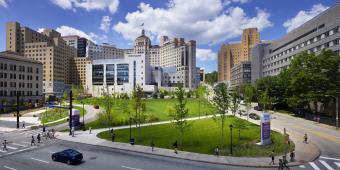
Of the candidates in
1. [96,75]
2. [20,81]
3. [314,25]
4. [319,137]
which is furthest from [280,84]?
[96,75]

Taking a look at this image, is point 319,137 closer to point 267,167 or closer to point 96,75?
point 267,167

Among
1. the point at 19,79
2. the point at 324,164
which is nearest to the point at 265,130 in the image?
the point at 324,164

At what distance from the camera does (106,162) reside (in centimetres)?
3412

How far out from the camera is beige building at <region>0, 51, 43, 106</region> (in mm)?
99875

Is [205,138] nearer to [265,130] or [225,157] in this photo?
[265,130]

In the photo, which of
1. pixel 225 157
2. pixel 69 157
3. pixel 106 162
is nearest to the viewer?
pixel 69 157

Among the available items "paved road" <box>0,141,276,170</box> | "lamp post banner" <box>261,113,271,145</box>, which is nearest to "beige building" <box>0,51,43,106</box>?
"paved road" <box>0,141,276,170</box>

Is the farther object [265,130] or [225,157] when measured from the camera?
[265,130]

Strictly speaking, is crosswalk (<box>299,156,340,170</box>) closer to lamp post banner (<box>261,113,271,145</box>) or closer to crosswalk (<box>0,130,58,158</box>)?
lamp post banner (<box>261,113,271,145</box>)

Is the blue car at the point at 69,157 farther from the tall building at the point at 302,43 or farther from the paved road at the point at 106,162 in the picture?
the tall building at the point at 302,43

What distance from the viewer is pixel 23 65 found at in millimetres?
109500

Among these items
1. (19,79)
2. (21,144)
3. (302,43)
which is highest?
(302,43)

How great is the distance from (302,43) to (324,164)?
7588cm

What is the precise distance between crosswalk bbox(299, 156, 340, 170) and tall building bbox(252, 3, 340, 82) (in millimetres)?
51876
